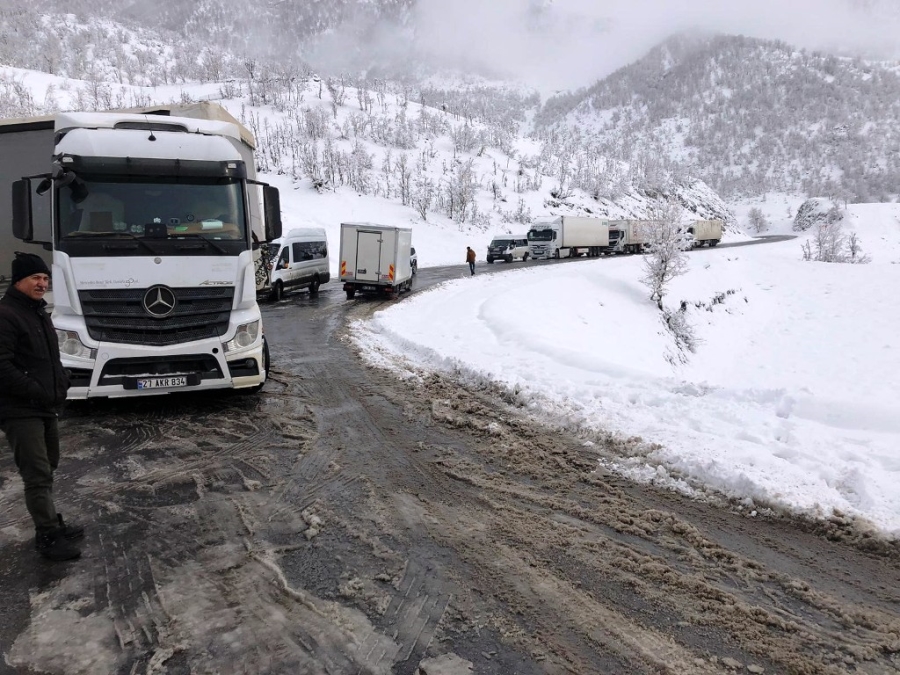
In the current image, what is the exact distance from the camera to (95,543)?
12.1 feet

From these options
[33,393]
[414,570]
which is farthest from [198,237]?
[414,570]

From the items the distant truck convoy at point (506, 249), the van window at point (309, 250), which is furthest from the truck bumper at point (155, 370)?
the distant truck convoy at point (506, 249)

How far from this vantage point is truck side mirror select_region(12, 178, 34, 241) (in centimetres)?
593

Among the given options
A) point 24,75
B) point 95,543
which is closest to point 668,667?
point 95,543

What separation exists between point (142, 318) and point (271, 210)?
2207 millimetres

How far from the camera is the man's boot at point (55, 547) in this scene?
3445mm

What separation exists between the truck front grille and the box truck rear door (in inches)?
558

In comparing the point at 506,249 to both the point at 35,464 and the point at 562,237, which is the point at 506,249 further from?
the point at 35,464

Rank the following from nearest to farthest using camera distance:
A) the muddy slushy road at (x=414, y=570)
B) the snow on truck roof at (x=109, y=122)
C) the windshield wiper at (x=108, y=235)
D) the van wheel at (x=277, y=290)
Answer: the muddy slushy road at (x=414, y=570) < the windshield wiper at (x=108, y=235) < the snow on truck roof at (x=109, y=122) < the van wheel at (x=277, y=290)

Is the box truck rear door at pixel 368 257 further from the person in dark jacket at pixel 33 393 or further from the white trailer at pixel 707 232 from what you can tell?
the white trailer at pixel 707 232

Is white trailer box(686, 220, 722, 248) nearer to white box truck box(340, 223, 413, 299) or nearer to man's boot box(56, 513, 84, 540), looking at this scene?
white box truck box(340, 223, 413, 299)

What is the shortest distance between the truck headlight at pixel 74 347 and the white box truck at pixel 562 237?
133 ft

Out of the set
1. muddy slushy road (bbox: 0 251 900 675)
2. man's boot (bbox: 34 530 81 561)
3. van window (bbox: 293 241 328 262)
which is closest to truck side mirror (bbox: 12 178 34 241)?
muddy slushy road (bbox: 0 251 900 675)

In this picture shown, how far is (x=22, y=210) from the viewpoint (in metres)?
5.98
